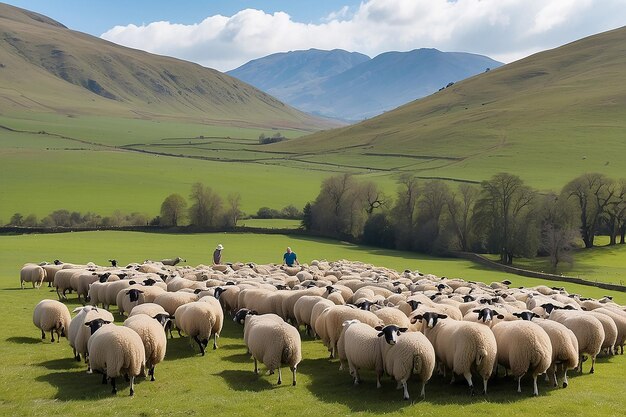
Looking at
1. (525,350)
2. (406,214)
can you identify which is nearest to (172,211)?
(406,214)

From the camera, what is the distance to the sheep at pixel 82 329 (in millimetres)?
15117

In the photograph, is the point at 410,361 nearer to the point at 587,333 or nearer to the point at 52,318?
the point at 587,333

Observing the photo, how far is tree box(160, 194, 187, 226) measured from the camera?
68.1 meters

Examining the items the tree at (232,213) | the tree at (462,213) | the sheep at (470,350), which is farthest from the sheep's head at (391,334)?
the tree at (232,213)

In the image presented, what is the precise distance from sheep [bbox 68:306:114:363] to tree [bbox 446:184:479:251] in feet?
164

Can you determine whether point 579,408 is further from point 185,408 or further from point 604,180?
point 604,180

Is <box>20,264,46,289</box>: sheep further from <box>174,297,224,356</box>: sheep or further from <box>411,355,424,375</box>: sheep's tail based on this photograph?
<box>411,355,424,375</box>: sheep's tail

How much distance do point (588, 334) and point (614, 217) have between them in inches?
1949

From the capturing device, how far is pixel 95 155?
123 meters

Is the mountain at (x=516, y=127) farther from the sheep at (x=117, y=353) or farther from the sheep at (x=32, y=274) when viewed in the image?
the sheep at (x=117, y=353)

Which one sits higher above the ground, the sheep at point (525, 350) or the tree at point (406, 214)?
the tree at point (406, 214)

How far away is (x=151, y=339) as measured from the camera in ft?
46.4

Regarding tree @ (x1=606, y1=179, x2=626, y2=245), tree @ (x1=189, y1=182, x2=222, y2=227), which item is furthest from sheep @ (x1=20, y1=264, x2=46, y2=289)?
tree @ (x1=606, y1=179, x2=626, y2=245)

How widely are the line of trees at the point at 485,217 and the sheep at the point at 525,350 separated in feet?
131
